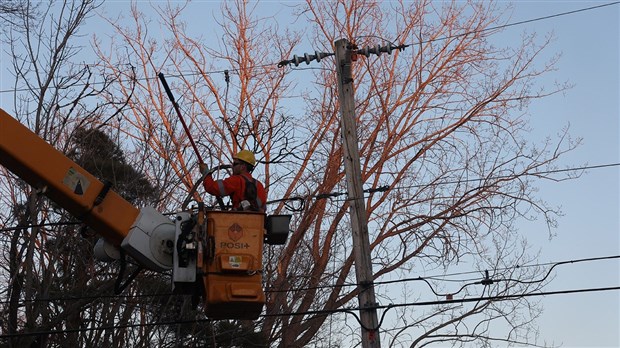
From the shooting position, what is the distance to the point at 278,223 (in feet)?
27.1

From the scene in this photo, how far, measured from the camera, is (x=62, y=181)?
808cm

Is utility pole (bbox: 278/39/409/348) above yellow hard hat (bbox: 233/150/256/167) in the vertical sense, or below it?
above

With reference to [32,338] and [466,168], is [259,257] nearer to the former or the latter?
[32,338]

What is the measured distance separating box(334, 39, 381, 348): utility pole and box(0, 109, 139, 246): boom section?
18.6 ft

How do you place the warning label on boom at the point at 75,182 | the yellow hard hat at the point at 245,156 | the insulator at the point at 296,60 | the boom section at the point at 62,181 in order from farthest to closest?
the insulator at the point at 296,60
the yellow hard hat at the point at 245,156
the warning label on boom at the point at 75,182
the boom section at the point at 62,181

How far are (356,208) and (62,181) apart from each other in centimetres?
640

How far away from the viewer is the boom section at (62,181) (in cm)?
799

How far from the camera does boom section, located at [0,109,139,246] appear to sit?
7.99 meters

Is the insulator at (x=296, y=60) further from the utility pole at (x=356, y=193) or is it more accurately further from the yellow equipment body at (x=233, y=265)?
the yellow equipment body at (x=233, y=265)

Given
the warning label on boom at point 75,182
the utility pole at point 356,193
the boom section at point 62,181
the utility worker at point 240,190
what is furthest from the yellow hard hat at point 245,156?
the utility pole at point 356,193

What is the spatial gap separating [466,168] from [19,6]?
11.7 metres

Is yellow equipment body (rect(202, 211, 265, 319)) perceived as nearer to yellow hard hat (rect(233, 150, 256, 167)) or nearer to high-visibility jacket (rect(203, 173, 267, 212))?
high-visibility jacket (rect(203, 173, 267, 212))

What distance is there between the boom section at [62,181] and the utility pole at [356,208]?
5658mm

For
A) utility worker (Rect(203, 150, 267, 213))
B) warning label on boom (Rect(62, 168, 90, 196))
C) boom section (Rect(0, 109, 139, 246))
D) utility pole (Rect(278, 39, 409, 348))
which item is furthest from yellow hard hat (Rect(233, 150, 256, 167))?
utility pole (Rect(278, 39, 409, 348))
